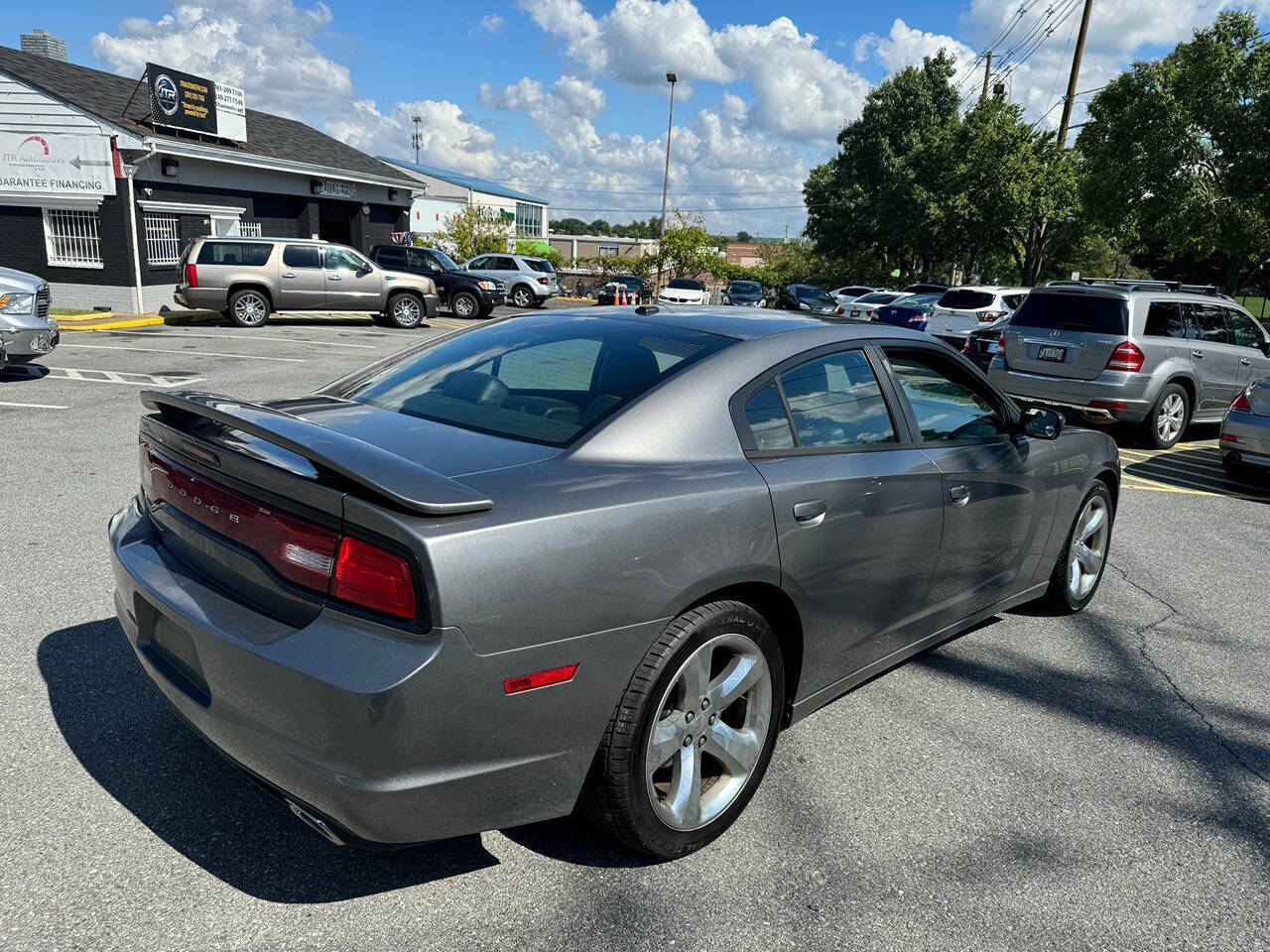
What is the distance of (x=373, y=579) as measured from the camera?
7.09 ft

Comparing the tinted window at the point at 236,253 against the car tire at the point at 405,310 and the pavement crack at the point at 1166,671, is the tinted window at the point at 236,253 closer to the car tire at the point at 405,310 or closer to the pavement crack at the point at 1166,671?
the car tire at the point at 405,310

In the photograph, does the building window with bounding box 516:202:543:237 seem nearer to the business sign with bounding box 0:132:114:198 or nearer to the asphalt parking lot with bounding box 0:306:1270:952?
the business sign with bounding box 0:132:114:198

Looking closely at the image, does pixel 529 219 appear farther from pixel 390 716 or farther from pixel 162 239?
pixel 390 716

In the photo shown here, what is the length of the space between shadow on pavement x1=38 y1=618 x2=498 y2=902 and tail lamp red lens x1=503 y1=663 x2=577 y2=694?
0.74 meters

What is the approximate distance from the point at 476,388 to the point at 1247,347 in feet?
36.1

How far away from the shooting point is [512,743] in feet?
7.43

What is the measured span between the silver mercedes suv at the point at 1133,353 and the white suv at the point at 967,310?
5513 millimetres

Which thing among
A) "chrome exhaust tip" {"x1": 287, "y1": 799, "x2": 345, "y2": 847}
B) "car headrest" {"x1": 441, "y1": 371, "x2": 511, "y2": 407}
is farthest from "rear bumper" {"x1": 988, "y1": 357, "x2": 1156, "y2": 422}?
"chrome exhaust tip" {"x1": 287, "y1": 799, "x2": 345, "y2": 847}

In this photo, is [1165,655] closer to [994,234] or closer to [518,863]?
[518,863]

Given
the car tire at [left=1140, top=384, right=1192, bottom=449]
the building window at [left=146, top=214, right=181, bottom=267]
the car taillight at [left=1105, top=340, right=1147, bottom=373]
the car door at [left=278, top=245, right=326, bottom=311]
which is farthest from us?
the building window at [left=146, top=214, right=181, bottom=267]

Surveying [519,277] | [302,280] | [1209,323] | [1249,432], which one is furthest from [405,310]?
[1249,432]

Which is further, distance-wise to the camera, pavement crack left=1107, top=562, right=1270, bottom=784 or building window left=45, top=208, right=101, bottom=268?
building window left=45, top=208, right=101, bottom=268

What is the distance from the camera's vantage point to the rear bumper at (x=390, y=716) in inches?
82.7

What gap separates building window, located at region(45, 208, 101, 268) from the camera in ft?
67.3
